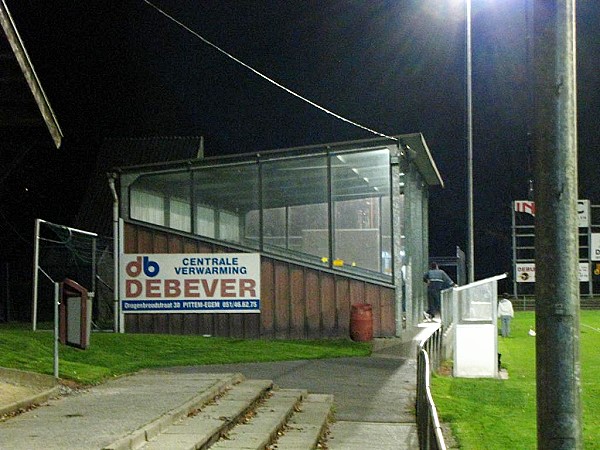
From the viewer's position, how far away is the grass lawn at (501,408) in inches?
448

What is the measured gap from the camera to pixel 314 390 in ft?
49.7

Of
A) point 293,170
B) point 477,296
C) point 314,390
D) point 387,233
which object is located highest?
point 293,170

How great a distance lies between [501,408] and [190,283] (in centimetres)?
1100

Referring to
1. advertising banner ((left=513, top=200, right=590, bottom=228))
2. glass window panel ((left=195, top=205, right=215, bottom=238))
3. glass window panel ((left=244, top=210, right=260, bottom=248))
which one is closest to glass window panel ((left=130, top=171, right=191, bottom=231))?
glass window panel ((left=195, top=205, right=215, bottom=238))

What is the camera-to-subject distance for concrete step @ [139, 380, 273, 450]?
30.3 ft

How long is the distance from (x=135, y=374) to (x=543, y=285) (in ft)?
35.3

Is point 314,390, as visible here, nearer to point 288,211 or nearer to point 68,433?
point 68,433

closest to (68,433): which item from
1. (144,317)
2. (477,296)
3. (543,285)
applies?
(543,285)

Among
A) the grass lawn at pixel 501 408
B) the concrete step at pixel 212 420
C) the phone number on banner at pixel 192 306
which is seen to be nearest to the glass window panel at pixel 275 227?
the phone number on banner at pixel 192 306

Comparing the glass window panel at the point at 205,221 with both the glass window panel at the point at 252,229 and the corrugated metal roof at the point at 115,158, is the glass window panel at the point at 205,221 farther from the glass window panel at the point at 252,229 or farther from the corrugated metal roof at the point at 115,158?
the corrugated metal roof at the point at 115,158

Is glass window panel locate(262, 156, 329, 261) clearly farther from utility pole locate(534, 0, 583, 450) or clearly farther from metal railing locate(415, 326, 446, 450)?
utility pole locate(534, 0, 583, 450)

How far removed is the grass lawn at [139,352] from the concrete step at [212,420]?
2.34 metres

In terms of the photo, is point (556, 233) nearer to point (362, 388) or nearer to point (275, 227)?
point (362, 388)

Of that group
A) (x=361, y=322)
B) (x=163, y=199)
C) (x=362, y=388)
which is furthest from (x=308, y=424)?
(x=163, y=199)
